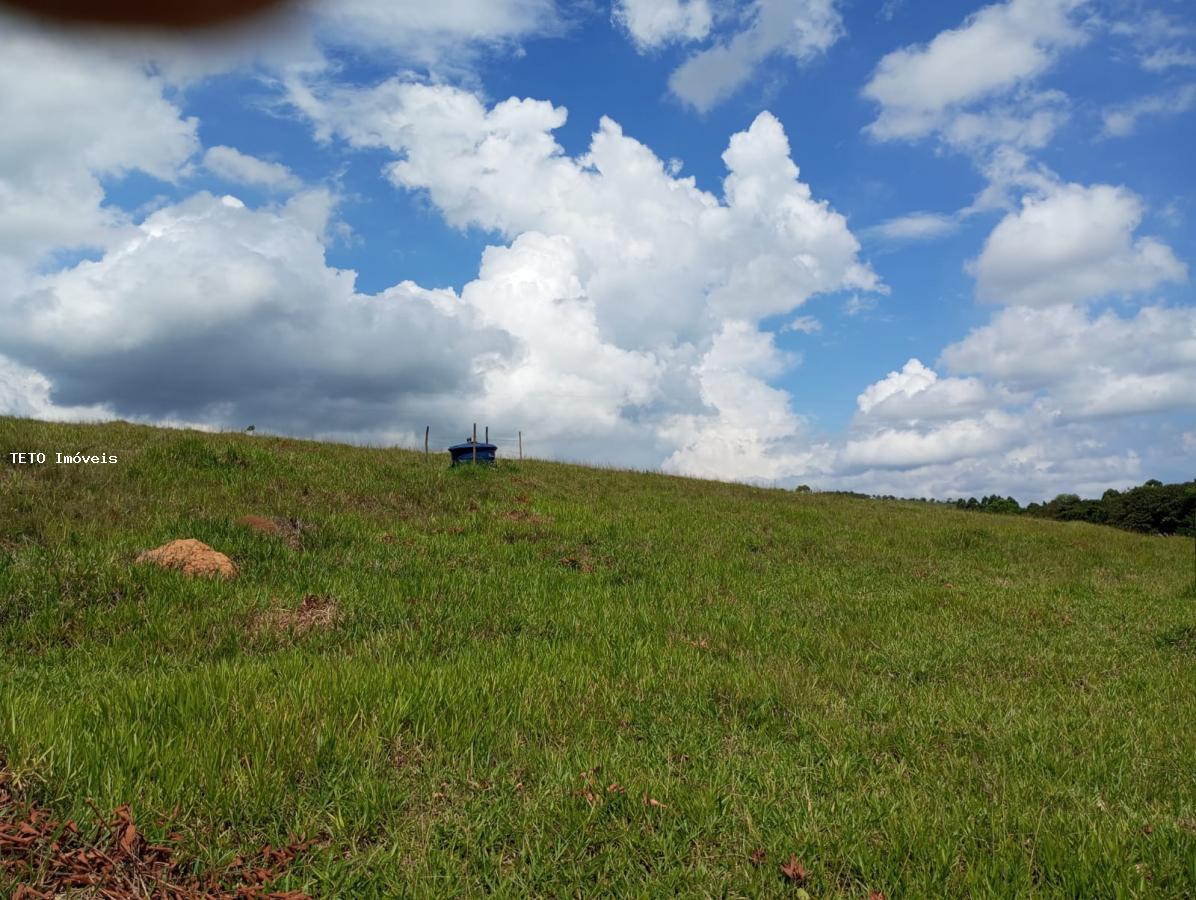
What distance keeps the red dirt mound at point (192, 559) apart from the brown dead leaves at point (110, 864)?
5.75 meters

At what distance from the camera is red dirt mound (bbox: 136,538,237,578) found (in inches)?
344

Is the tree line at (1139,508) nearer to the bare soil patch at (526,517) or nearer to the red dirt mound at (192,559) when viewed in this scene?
the bare soil patch at (526,517)

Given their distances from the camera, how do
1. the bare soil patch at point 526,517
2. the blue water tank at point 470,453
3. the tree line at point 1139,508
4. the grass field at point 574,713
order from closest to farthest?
the grass field at point 574,713 → the bare soil patch at point 526,517 → the blue water tank at point 470,453 → the tree line at point 1139,508

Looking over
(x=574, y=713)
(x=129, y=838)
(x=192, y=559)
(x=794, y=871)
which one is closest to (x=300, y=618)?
(x=192, y=559)

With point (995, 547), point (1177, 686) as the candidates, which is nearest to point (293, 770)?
point (1177, 686)

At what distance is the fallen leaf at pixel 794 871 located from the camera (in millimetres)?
3543

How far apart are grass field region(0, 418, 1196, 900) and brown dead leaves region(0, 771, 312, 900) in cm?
10

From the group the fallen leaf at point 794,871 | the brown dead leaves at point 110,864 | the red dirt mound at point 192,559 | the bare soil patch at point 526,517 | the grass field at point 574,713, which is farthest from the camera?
the bare soil patch at point 526,517

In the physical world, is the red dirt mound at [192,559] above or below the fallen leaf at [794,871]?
above

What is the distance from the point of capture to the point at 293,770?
13.2 ft

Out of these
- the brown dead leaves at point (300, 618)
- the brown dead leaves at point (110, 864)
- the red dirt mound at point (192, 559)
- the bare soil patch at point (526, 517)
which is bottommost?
the brown dead leaves at point (110, 864)

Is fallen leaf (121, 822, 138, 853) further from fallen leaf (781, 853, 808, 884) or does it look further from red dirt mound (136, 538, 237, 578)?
red dirt mound (136, 538, 237, 578)

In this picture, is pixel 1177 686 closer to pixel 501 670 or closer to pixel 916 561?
pixel 501 670

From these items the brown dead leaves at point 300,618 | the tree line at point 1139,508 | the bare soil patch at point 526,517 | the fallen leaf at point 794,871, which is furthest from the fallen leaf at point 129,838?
the tree line at point 1139,508
